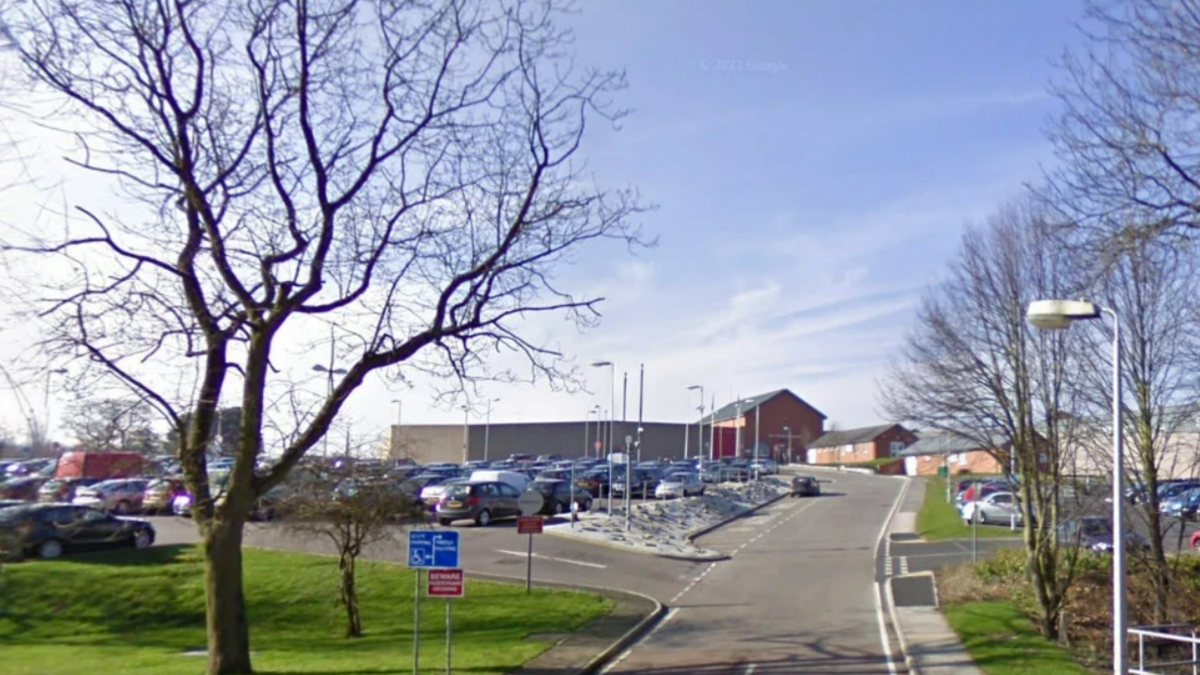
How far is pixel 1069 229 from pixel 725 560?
24.6 meters

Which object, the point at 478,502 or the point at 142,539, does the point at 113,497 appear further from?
the point at 478,502

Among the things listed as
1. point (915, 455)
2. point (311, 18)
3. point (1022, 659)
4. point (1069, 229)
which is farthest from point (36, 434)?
point (915, 455)

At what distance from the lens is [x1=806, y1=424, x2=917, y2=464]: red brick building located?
400 feet

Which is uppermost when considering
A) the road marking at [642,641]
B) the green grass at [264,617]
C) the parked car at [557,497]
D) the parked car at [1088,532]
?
the parked car at [1088,532]

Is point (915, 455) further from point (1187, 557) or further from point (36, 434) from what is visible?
point (36, 434)

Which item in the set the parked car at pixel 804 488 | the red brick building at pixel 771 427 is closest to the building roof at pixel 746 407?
the red brick building at pixel 771 427

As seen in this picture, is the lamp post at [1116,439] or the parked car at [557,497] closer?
the lamp post at [1116,439]

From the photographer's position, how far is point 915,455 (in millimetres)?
99375

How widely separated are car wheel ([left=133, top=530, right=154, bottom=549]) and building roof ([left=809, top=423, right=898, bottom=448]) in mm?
96483

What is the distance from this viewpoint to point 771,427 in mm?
136000

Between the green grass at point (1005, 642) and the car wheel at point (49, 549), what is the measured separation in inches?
1058

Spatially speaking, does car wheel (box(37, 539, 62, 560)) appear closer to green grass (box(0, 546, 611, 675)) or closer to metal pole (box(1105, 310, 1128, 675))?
green grass (box(0, 546, 611, 675))

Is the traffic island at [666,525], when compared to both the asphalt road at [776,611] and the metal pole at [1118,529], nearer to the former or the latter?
the asphalt road at [776,611]

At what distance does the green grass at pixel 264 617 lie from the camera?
20.3 meters
